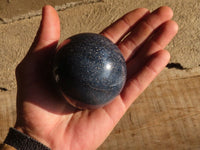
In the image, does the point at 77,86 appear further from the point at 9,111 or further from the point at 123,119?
the point at 9,111

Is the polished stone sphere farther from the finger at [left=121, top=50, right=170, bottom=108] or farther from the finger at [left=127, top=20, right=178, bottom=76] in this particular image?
the finger at [left=127, top=20, right=178, bottom=76]

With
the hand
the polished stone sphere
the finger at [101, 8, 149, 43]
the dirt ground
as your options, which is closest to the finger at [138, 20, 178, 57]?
the hand

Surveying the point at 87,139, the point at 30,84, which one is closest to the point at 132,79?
the point at 87,139

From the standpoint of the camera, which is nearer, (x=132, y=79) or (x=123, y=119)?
(x=132, y=79)

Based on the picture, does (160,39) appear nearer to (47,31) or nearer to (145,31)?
(145,31)

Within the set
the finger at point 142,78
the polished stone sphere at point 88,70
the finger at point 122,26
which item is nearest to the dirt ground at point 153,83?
the finger at point 142,78
